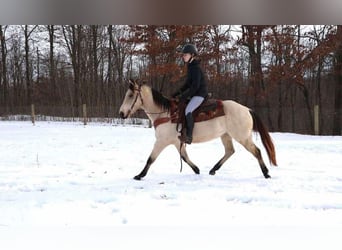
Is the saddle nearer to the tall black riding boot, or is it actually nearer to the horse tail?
the tall black riding boot

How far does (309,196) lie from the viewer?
2699mm

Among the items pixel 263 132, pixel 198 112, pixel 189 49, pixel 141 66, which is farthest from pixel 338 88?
pixel 141 66

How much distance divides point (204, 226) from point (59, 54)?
2397 millimetres

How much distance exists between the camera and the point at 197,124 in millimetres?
3527

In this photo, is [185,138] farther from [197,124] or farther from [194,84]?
[194,84]

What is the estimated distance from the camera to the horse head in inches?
133

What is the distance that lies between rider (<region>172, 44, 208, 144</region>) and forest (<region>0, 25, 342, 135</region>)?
5.1 inches

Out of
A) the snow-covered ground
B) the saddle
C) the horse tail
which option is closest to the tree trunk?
the snow-covered ground

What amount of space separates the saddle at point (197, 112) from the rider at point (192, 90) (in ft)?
0.16

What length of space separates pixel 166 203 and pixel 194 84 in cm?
134

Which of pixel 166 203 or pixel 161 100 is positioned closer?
pixel 166 203

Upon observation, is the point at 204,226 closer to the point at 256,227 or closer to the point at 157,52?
the point at 256,227

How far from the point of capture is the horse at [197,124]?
3.47m

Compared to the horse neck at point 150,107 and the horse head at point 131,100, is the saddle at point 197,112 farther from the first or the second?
the horse head at point 131,100
